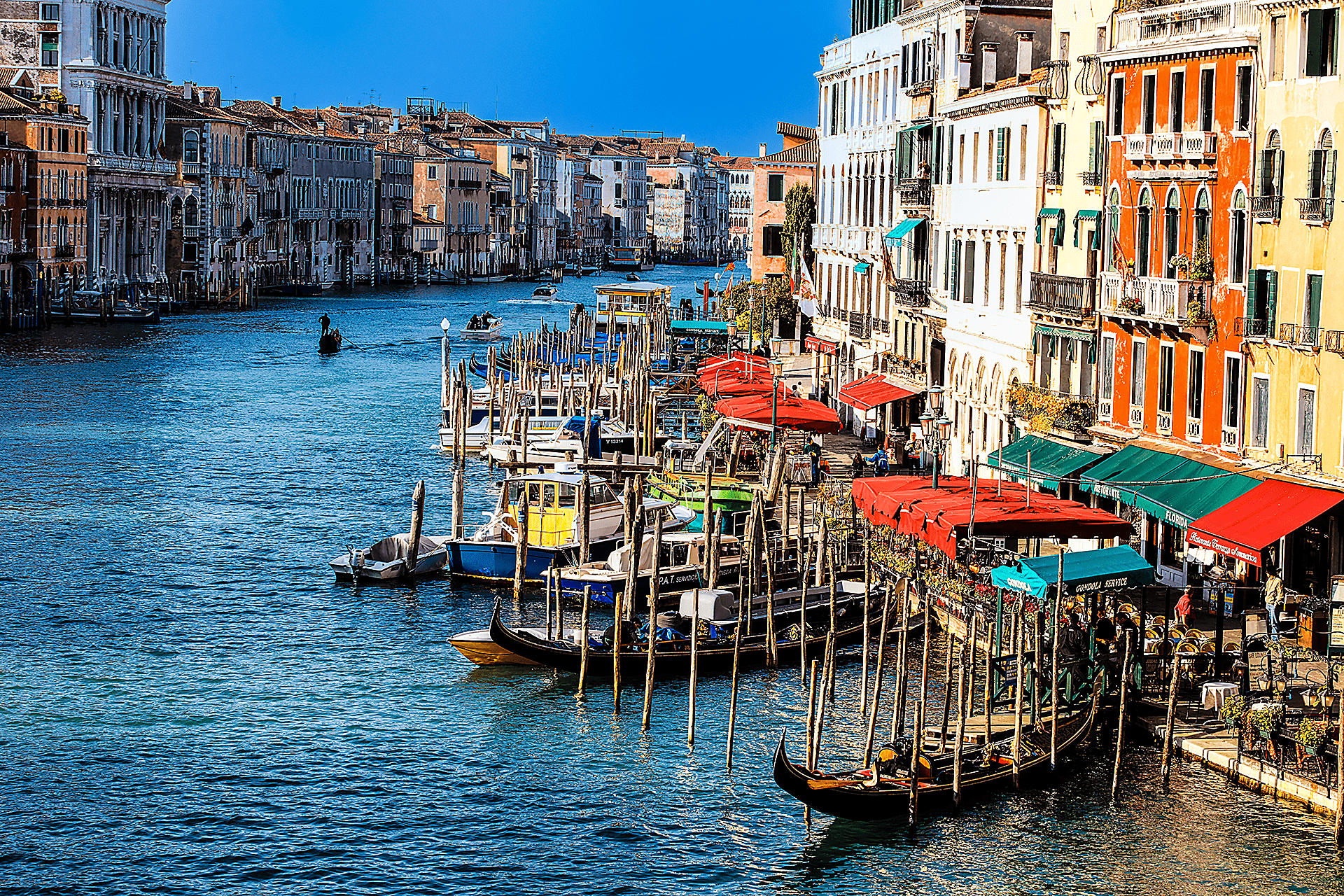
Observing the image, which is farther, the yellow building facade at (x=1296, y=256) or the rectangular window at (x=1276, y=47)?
the rectangular window at (x=1276, y=47)

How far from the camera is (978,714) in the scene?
77.3 ft

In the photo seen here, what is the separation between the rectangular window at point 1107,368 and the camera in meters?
29.9

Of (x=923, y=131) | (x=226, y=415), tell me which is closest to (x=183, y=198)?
(x=226, y=415)

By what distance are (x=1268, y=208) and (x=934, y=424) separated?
13588 millimetres

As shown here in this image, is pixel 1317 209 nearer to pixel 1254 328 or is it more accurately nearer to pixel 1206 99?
pixel 1254 328

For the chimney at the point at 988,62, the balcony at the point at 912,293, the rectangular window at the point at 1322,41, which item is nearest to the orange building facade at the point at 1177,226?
the rectangular window at the point at 1322,41

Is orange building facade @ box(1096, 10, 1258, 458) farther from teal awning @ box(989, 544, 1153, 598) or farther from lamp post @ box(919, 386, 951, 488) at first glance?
lamp post @ box(919, 386, 951, 488)

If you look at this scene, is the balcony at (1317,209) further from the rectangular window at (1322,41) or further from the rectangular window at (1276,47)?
the rectangular window at (1276,47)

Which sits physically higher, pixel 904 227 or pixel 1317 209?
pixel 904 227

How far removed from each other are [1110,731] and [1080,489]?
7.64 m

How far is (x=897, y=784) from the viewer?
20.8 meters

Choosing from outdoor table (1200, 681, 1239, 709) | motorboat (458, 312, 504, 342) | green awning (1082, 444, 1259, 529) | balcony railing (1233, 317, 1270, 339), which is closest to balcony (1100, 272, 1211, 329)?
balcony railing (1233, 317, 1270, 339)

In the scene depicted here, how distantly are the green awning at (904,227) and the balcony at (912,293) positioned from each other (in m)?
0.98

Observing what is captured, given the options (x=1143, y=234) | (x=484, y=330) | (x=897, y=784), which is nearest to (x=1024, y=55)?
(x=1143, y=234)
